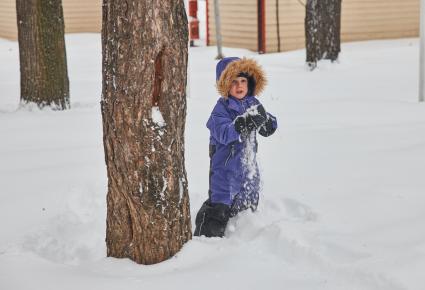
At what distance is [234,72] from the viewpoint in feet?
15.7

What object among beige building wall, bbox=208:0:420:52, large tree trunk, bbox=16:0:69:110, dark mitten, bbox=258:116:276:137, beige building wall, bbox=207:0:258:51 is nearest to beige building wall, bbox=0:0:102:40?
beige building wall, bbox=207:0:258:51

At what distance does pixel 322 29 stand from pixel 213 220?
8781mm

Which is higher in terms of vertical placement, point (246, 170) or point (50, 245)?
point (246, 170)

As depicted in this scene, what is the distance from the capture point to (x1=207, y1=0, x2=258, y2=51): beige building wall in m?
16.6

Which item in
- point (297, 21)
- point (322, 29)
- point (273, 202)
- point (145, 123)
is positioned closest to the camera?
point (145, 123)

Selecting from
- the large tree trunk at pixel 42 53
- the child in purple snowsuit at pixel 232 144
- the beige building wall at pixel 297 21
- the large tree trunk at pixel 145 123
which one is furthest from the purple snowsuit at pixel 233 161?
the beige building wall at pixel 297 21

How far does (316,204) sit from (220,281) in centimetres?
152

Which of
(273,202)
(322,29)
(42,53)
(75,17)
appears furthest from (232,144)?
(75,17)

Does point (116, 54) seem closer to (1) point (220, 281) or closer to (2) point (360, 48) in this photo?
→ (1) point (220, 281)

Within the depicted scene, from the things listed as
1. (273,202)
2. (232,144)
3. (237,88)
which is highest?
(237,88)

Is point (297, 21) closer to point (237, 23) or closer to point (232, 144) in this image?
point (237, 23)

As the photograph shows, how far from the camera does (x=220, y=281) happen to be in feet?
12.4

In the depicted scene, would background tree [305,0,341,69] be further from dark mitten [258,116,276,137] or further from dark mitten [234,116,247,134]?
dark mitten [234,116,247,134]

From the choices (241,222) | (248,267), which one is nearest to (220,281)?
(248,267)
